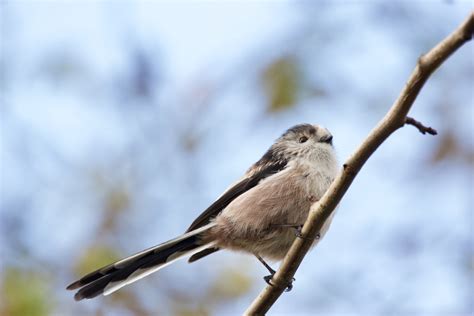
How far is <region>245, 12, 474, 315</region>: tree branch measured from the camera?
242 centimetres

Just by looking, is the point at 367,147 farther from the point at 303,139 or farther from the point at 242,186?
the point at 303,139

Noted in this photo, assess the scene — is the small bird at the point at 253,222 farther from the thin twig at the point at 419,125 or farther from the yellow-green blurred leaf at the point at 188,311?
the thin twig at the point at 419,125

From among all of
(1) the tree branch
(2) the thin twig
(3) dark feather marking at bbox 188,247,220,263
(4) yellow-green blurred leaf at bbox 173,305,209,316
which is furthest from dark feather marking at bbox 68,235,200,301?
(2) the thin twig

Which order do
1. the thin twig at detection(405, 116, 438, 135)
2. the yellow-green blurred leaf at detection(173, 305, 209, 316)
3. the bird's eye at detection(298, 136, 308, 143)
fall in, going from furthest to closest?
the yellow-green blurred leaf at detection(173, 305, 209, 316) < the bird's eye at detection(298, 136, 308, 143) < the thin twig at detection(405, 116, 438, 135)

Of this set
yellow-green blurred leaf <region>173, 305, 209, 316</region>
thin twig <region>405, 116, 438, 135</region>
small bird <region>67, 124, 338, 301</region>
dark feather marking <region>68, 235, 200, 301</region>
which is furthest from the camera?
yellow-green blurred leaf <region>173, 305, 209, 316</region>

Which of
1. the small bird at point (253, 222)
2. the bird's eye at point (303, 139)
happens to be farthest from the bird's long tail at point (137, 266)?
the bird's eye at point (303, 139)

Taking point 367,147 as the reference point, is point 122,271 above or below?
above

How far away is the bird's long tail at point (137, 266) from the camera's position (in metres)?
4.35

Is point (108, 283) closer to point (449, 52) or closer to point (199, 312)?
point (199, 312)

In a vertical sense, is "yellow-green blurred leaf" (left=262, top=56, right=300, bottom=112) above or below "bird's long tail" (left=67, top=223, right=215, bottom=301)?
above

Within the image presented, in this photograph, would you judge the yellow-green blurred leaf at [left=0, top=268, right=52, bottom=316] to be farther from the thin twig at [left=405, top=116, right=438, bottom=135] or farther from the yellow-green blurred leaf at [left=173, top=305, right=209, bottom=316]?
the thin twig at [left=405, top=116, right=438, bottom=135]

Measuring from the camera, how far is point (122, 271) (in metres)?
4.54

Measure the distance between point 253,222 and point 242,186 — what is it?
511 millimetres

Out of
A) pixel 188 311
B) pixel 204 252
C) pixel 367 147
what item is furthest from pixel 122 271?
pixel 367 147
